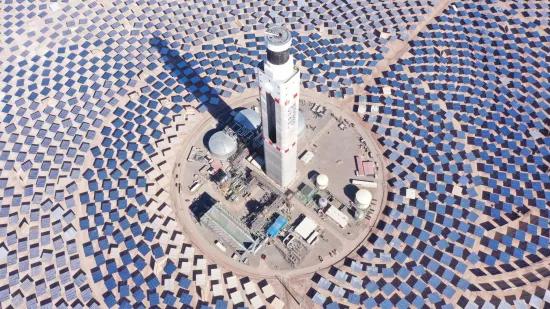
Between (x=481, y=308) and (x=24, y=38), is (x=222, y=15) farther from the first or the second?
(x=481, y=308)

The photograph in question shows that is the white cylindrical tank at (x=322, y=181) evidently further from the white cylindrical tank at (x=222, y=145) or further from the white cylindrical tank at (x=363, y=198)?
the white cylindrical tank at (x=222, y=145)

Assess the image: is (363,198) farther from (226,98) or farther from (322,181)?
(226,98)

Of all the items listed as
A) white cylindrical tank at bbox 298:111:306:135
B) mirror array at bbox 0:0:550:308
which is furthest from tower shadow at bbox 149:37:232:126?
white cylindrical tank at bbox 298:111:306:135

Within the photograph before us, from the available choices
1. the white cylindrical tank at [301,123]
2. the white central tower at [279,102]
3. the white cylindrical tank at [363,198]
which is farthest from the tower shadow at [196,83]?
the white cylindrical tank at [363,198]

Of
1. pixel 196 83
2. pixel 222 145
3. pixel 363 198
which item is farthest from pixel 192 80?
pixel 363 198

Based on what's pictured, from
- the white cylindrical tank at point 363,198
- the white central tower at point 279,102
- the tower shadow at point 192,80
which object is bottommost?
the white cylindrical tank at point 363,198

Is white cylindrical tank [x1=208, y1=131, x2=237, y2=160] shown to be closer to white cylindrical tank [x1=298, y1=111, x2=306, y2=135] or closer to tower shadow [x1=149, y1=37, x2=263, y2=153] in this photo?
tower shadow [x1=149, y1=37, x2=263, y2=153]

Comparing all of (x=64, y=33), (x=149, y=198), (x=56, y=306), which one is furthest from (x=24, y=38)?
(x=56, y=306)

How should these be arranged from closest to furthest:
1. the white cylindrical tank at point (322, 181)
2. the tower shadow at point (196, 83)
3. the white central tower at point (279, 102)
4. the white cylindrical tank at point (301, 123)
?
the white central tower at point (279, 102), the white cylindrical tank at point (322, 181), the white cylindrical tank at point (301, 123), the tower shadow at point (196, 83)
